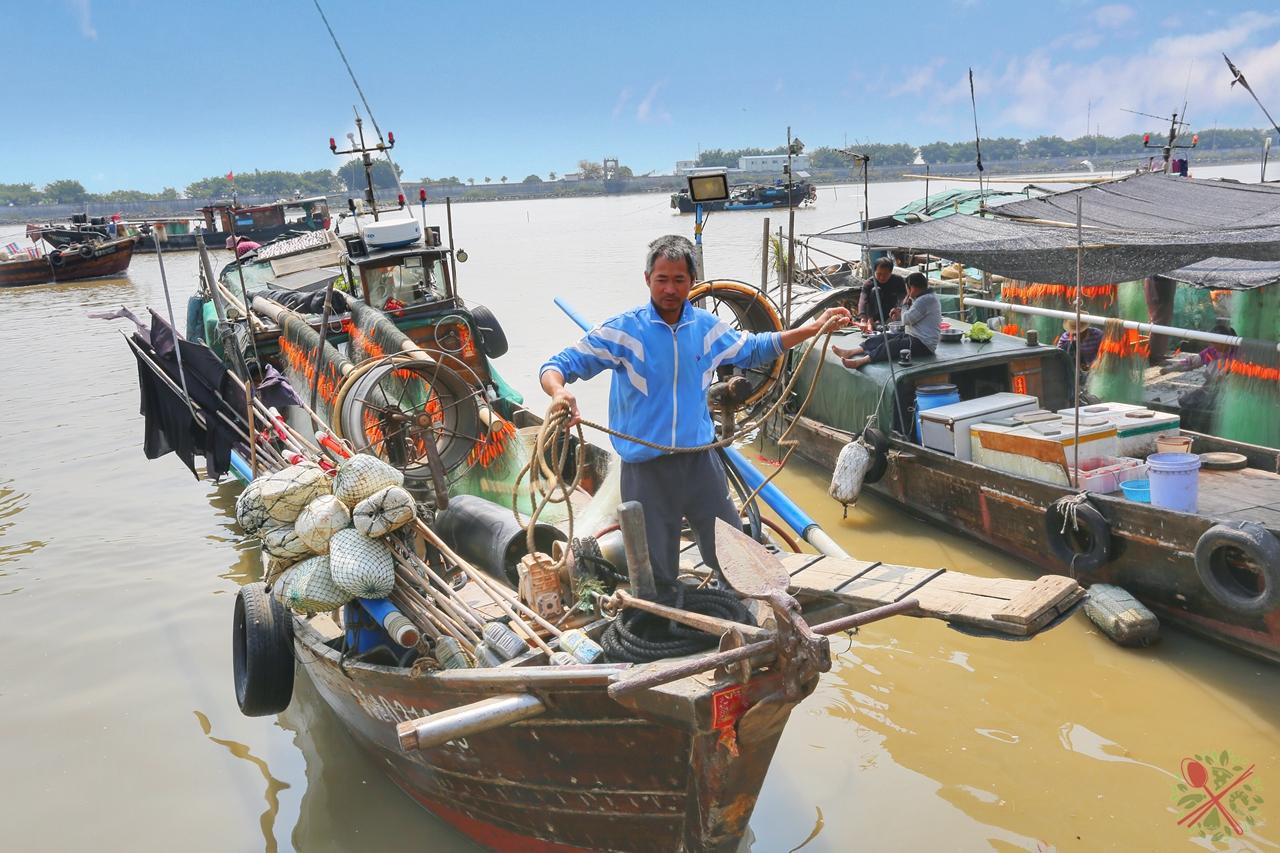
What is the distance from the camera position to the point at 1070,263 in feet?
23.8

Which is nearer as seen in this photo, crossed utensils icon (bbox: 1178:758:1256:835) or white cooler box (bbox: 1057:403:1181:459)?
crossed utensils icon (bbox: 1178:758:1256:835)

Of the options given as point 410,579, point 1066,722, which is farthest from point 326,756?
point 1066,722

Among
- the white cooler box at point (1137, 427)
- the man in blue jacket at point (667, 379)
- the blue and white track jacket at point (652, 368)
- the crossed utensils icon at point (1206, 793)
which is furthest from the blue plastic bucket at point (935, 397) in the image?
the blue and white track jacket at point (652, 368)

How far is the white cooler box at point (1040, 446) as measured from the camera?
634 centimetres

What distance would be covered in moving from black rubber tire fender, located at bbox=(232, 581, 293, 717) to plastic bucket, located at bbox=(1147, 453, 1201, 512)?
519cm

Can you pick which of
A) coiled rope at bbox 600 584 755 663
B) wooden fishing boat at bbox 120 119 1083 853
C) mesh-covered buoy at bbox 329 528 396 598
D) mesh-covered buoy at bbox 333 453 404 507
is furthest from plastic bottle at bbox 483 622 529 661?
mesh-covered buoy at bbox 333 453 404 507

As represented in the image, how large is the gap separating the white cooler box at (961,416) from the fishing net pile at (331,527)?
15.2 ft

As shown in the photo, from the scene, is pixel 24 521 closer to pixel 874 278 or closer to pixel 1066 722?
pixel 874 278

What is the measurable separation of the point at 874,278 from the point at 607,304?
13.9 metres

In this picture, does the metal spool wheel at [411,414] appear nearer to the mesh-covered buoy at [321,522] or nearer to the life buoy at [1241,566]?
the mesh-covered buoy at [321,522]

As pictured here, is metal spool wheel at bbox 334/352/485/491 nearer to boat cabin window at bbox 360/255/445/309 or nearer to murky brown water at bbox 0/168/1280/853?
murky brown water at bbox 0/168/1280/853

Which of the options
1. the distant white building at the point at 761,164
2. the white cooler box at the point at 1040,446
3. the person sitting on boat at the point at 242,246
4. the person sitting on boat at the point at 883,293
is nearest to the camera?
the white cooler box at the point at 1040,446

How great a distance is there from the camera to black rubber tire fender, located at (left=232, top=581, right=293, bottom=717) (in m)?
4.93

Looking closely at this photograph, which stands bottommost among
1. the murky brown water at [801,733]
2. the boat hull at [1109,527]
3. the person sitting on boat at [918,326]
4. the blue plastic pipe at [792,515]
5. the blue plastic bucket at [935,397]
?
the murky brown water at [801,733]
